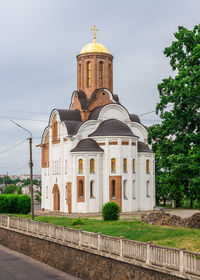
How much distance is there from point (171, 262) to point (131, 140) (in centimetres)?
3075

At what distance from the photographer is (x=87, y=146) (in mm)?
41594

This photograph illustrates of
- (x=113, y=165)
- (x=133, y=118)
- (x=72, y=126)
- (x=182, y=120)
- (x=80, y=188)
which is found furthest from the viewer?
(x=133, y=118)

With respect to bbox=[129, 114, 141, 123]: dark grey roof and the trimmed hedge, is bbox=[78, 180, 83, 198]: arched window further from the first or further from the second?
bbox=[129, 114, 141, 123]: dark grey roof

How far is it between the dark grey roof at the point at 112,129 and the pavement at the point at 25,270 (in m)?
21.9

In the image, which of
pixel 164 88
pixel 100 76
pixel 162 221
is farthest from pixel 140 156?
pixel 164 88

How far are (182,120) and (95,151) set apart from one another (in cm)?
2092

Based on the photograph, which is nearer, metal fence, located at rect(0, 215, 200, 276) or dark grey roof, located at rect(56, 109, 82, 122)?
metal fence, located at rect(0, 215, 200, 276)

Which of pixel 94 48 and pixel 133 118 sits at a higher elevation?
pixel 94 48

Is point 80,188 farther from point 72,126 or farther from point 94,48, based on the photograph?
point 94,48

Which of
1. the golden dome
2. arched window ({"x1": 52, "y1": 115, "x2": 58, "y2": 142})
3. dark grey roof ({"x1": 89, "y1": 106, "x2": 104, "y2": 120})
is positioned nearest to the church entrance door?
arched window ({"x1": 52, "y1": 115, "x2": 58, "y2": 142})

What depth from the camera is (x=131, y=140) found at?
4241 cm

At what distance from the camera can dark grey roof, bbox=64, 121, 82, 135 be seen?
43.5 metres

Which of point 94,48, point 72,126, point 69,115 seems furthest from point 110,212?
point 94,48

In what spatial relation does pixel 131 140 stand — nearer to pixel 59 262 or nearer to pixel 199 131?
pixel 199 131
